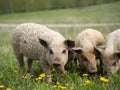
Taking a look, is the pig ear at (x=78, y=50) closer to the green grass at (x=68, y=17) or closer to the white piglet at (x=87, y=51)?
the white piglet at (x=87, y=51)

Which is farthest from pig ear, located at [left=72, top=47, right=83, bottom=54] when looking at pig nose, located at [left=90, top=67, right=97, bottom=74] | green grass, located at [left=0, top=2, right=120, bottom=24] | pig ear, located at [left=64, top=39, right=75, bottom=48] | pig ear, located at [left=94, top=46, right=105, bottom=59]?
green grass, located at [left=0, top=2, right=120, bottom=24]

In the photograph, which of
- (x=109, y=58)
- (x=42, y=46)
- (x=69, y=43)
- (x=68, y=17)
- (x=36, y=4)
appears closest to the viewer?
(x=109, y=58)

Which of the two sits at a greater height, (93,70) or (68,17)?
(93,70)

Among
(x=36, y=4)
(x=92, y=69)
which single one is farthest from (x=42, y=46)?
(x=36, y=4)

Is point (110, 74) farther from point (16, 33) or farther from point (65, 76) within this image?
point (16, 33)

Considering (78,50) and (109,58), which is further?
A: (78,50)

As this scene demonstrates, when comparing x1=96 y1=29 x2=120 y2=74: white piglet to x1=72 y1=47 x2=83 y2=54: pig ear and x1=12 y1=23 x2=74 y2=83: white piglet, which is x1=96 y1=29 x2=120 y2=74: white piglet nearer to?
x1=72 y1=47 x2=83 y2=54: pig ear

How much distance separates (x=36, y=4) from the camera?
135 feet

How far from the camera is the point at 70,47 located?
7656 mm

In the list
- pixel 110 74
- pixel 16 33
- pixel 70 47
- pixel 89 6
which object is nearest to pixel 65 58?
pixel 70 47

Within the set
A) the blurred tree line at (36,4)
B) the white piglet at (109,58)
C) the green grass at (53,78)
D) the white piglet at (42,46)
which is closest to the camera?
the green grass at (53,78)

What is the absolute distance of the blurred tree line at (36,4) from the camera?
34228mm

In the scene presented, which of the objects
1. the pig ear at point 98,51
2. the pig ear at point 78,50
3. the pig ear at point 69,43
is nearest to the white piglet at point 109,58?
the pig ear at point 98,51

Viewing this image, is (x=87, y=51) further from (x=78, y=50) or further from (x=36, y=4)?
(x=36, y=4)
